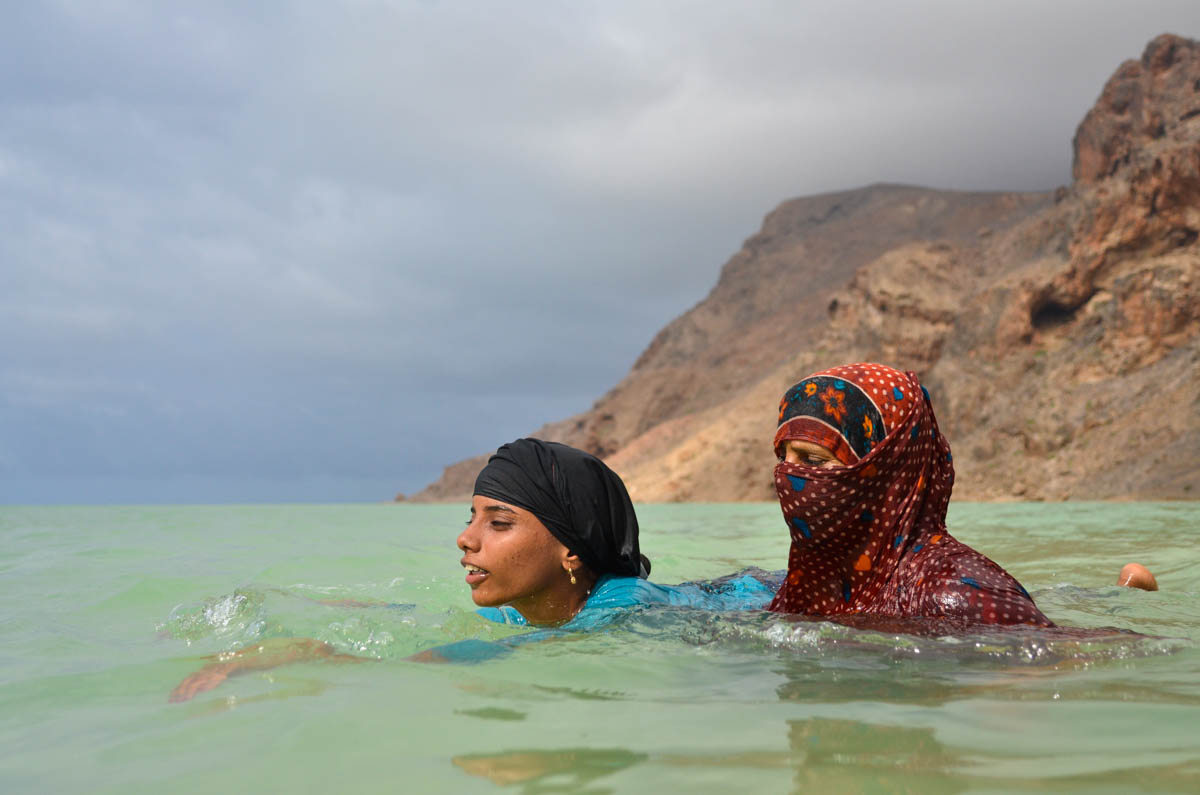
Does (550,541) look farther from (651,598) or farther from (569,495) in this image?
(651,598)

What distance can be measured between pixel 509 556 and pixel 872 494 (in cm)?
146

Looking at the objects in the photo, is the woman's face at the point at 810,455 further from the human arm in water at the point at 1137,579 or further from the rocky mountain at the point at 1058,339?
the rocky mountain at the point at 1058,339

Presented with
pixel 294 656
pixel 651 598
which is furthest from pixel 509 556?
pixel 294 656

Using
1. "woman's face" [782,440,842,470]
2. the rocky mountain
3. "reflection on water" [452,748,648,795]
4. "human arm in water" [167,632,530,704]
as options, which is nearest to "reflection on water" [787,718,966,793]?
"reflection on water" [452,748,648,795]

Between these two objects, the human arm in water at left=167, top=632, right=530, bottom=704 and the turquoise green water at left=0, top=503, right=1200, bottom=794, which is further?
the human arm in water at left=167, top=632, right=530, bottom=704

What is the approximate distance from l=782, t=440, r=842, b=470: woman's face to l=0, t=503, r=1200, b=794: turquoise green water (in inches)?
24.3

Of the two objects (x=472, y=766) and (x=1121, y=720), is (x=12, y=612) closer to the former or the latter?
(x=472, y=766)

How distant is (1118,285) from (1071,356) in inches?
128

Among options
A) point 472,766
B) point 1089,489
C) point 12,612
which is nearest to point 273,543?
point 12,612

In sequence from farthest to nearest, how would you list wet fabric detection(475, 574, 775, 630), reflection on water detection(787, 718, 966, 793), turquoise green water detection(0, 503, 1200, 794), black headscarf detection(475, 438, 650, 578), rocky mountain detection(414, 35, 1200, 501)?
rocky mountain detection(414, 35, 1200, 501) < black headscarf detection(475, 438, 650, 578) < wet fabric detection(475, 574, 775, 630) < turquoise green water detection(0, 503, 1200, 794) < reflection on water detection(787, 718, 966, 793)

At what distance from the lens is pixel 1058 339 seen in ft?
130

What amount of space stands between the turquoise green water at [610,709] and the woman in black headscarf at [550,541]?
0.23 metres

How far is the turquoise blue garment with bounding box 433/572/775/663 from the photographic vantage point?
3.15m

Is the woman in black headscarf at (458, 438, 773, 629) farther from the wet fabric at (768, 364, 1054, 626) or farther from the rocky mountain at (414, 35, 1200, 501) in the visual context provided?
the rocky mountain at (414, 35, 1200, 501)
